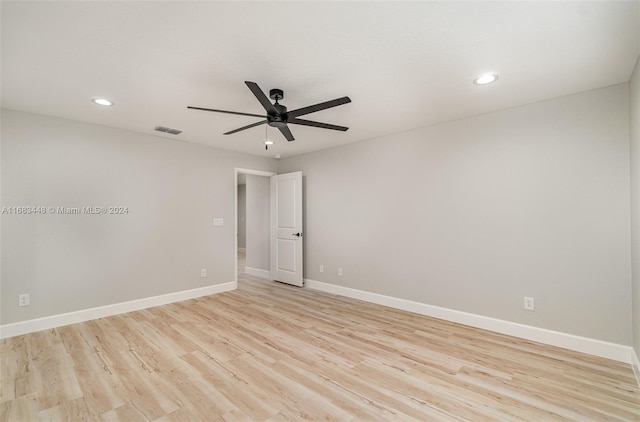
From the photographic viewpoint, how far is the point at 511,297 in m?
3.11

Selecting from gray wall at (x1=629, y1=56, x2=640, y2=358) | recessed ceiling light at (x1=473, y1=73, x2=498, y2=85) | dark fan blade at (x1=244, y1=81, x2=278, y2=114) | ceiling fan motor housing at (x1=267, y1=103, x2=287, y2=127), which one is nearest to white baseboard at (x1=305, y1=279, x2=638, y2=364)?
gray wall at (x1=629, y1=56, x2=640, y2=358)

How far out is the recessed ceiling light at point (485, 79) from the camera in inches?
95.2

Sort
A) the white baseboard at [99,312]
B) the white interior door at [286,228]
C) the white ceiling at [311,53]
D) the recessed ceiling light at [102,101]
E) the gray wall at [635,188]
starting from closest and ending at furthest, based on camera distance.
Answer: the white ceiling at [311,53]
the gray wall at [635,188]
the recessed ceiling light at [102,101]
the white baseboard at [99,312]
the white interior door at [286,228]

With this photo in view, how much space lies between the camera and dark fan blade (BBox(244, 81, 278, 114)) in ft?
6.76

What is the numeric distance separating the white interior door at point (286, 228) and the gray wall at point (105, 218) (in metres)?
0.93

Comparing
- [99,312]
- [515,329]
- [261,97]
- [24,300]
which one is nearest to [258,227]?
[99,312]

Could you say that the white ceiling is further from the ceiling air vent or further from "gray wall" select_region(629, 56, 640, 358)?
the ceiling air vent

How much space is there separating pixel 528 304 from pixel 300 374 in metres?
2.50

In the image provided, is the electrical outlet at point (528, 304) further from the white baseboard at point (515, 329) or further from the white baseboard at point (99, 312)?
the white baseboard at point (99, 312)

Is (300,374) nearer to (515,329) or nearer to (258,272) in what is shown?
(515,329)

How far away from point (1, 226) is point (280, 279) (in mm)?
3890

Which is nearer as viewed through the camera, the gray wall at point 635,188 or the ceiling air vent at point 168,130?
the gray wall at point 635,188

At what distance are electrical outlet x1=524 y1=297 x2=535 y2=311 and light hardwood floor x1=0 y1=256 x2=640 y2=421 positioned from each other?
A: 36cm

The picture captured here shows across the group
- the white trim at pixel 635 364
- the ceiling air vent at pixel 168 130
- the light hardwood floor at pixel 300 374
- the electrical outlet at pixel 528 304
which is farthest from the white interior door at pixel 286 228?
the white trim at pixel 635 364
